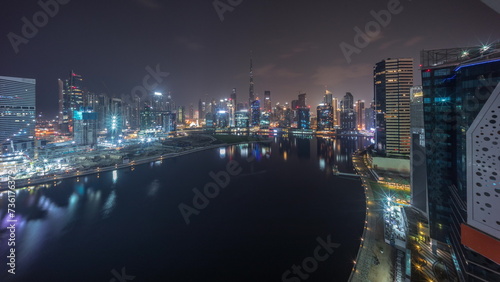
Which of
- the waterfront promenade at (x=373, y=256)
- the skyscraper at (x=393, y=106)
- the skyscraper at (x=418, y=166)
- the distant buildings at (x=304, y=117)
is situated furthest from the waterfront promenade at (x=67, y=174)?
the distant buildings at (x=304, y=117)

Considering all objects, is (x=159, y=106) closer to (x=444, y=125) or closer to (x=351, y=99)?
(x=351, y=99)

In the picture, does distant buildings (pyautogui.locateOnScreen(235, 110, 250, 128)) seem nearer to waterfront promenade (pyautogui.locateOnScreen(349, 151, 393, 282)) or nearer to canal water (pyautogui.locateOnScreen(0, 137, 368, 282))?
canal water (pyautogui.locateOnScreen(0, 137, 368, 282))

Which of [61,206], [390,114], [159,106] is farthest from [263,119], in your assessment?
[61,206]

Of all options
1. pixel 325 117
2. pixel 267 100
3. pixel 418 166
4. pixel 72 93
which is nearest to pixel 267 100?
pixel 267 100

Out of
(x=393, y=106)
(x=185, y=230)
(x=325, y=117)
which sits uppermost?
(x=325, y=117)

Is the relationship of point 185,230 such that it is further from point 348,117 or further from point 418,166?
point 348,117

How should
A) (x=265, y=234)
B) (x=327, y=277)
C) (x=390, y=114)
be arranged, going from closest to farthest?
(x=327, y=277) → (x=265, y=234) → (x=390, y=114)

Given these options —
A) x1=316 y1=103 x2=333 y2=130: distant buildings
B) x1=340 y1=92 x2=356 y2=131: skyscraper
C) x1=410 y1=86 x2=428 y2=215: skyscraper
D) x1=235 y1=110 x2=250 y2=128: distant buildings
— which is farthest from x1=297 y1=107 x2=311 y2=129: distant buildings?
x1=410 y1=86 x2=428 y2=215: skyscraper
